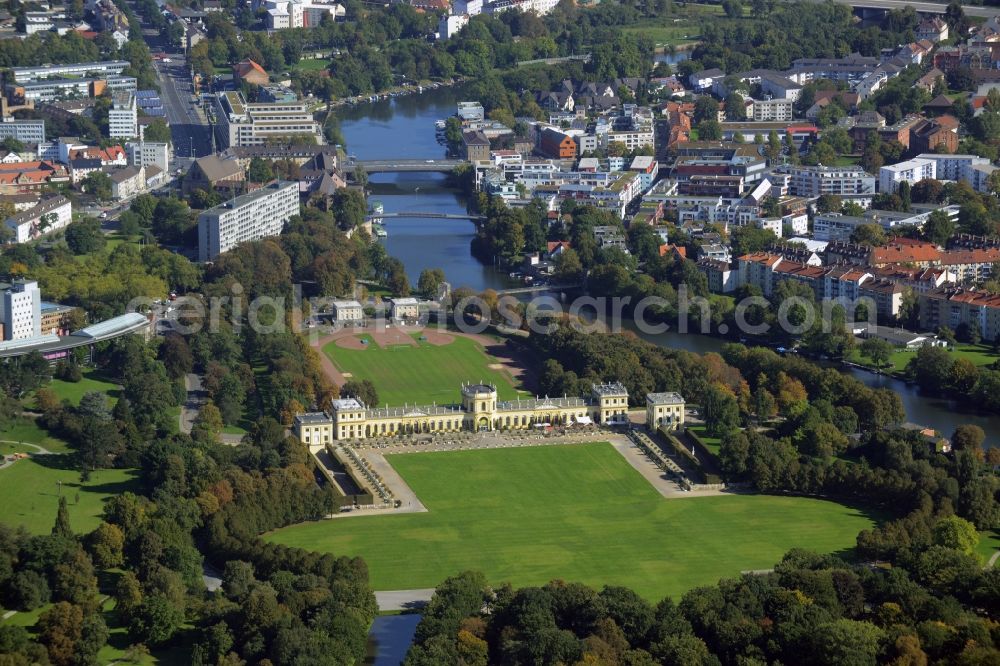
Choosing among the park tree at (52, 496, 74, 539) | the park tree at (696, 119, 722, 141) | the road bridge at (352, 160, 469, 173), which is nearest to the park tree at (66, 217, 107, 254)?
the road bridge at (352, 160, 469, 173)

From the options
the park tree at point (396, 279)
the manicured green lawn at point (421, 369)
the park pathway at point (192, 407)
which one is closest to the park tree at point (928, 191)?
the park tree at point (396, 279)

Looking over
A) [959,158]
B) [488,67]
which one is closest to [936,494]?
[959,158]

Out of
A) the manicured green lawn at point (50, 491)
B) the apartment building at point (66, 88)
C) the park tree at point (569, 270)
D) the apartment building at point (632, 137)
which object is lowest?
the manicured green lawn at point (50, 491)

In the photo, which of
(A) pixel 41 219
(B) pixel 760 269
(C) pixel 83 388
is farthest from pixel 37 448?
(B) pixel 760 269

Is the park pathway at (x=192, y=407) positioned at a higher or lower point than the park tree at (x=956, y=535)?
higher

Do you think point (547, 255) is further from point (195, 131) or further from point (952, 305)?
point (195, 131)

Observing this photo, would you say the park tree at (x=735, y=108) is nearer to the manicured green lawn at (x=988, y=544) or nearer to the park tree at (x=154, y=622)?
the manicured green lawn at (x=988, y=544)

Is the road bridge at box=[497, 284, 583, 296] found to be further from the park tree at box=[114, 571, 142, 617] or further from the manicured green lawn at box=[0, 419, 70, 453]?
the park tree at box=[114, 571, 142, 617]
